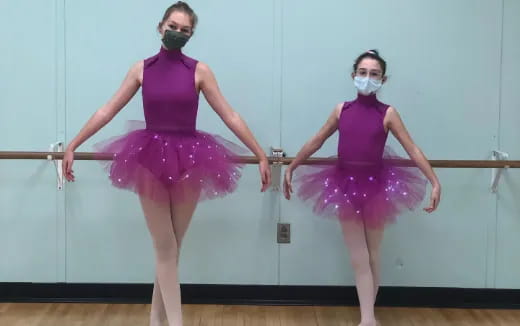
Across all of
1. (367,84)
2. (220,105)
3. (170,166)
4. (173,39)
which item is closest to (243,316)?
(170,166)

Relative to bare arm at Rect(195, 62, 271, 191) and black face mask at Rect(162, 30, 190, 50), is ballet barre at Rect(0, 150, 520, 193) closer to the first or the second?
bare arm at Rect(195, 62, 271, 191)

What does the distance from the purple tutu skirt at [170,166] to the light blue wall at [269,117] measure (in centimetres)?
70

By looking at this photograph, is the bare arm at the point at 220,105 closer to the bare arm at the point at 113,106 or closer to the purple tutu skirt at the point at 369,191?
the bare arm at the point at 113,106

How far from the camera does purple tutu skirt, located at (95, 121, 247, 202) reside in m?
2.28

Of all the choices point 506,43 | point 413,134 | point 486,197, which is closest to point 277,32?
point 413,134

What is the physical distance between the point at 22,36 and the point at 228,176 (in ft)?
4.75

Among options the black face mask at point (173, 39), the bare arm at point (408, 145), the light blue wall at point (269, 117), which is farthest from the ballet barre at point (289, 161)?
the black face mask at point (173, 39)

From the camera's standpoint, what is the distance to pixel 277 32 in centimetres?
302

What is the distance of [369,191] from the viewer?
2.54 m

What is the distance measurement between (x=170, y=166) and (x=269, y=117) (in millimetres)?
924

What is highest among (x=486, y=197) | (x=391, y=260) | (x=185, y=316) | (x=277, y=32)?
(x=277, y=32)

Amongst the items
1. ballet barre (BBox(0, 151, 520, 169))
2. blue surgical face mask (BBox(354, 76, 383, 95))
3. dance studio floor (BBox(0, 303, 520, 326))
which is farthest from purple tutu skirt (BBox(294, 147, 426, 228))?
dance studio floor (BBox(0, 303, 520, 326))

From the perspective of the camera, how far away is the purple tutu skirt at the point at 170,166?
2.28m

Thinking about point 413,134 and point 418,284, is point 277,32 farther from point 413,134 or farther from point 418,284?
point 418,284
